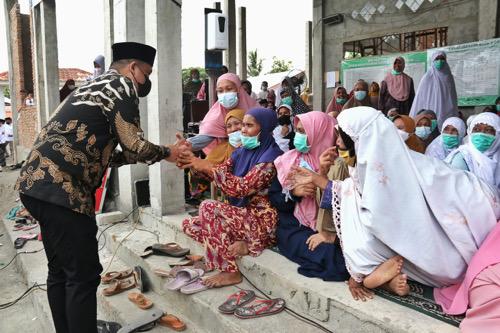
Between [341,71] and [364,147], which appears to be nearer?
[364,147]

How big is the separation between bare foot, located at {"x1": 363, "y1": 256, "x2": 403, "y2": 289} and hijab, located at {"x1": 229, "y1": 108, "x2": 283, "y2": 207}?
121cm

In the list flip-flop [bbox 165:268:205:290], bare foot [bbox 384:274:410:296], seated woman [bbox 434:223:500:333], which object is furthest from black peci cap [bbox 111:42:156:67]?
seated woman [bbox 434:223:500:333]

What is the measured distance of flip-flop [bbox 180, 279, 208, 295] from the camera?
3.05 m

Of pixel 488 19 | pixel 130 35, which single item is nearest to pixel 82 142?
pixel 130 35

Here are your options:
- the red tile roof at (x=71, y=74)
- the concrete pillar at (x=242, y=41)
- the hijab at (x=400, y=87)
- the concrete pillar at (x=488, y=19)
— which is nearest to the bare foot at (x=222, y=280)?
the hijab at (x=400, y=87)

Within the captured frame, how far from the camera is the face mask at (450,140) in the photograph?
4180 millimetres

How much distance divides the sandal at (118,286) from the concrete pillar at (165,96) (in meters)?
0.99

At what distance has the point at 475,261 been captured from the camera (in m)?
2.16

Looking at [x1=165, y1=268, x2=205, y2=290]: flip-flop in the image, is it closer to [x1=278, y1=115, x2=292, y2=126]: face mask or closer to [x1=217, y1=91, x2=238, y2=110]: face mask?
[x1=217, y1=91, x2=238, y2=110]: face mask

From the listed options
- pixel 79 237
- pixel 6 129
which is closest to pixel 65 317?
pixel 79 237

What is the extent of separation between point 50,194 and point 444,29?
8.20m

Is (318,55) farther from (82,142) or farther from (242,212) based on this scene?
(82,142)

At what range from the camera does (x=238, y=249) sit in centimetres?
316

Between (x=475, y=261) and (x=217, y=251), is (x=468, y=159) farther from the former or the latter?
(x=217, y=251)
